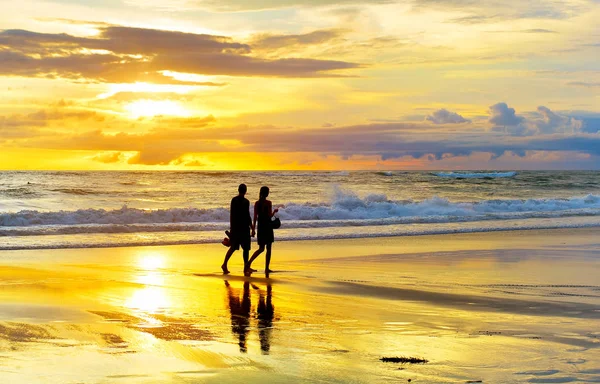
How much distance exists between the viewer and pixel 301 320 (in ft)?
32.0

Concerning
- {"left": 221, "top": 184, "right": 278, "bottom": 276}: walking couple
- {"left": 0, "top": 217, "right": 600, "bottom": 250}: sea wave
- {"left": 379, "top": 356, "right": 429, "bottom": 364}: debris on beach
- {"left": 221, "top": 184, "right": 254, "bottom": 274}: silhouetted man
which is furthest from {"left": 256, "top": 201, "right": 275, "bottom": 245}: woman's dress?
{"left": 379, "top": 356, "right": 429, "bottom": 364}: debris on beach

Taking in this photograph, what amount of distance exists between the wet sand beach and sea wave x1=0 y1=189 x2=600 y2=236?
6.63 m

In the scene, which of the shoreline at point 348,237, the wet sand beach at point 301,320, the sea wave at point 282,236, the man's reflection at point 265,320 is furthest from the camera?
the sea wave at point 282,236

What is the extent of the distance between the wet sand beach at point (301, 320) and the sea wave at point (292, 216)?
6.63 meters

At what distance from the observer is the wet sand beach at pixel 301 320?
7082mm

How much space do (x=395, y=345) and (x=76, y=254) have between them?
1259 cm

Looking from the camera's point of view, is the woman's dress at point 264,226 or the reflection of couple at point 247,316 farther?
the woman's dress at point 264,226

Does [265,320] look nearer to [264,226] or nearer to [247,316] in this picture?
[247,316]

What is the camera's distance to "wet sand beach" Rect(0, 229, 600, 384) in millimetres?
7082

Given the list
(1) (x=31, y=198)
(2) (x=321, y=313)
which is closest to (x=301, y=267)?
(2) (x=321, y=313)

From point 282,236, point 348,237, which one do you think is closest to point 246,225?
point 282,236

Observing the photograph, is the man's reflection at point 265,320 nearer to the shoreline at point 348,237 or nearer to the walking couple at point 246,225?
the walking couple at point 246,225

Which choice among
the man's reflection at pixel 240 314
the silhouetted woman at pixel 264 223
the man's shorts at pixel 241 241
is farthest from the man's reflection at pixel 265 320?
the man's shorts at pixel 241 241

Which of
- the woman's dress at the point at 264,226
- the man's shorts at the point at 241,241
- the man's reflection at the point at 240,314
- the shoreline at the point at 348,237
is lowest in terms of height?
the shoreline at the point at 348,237
